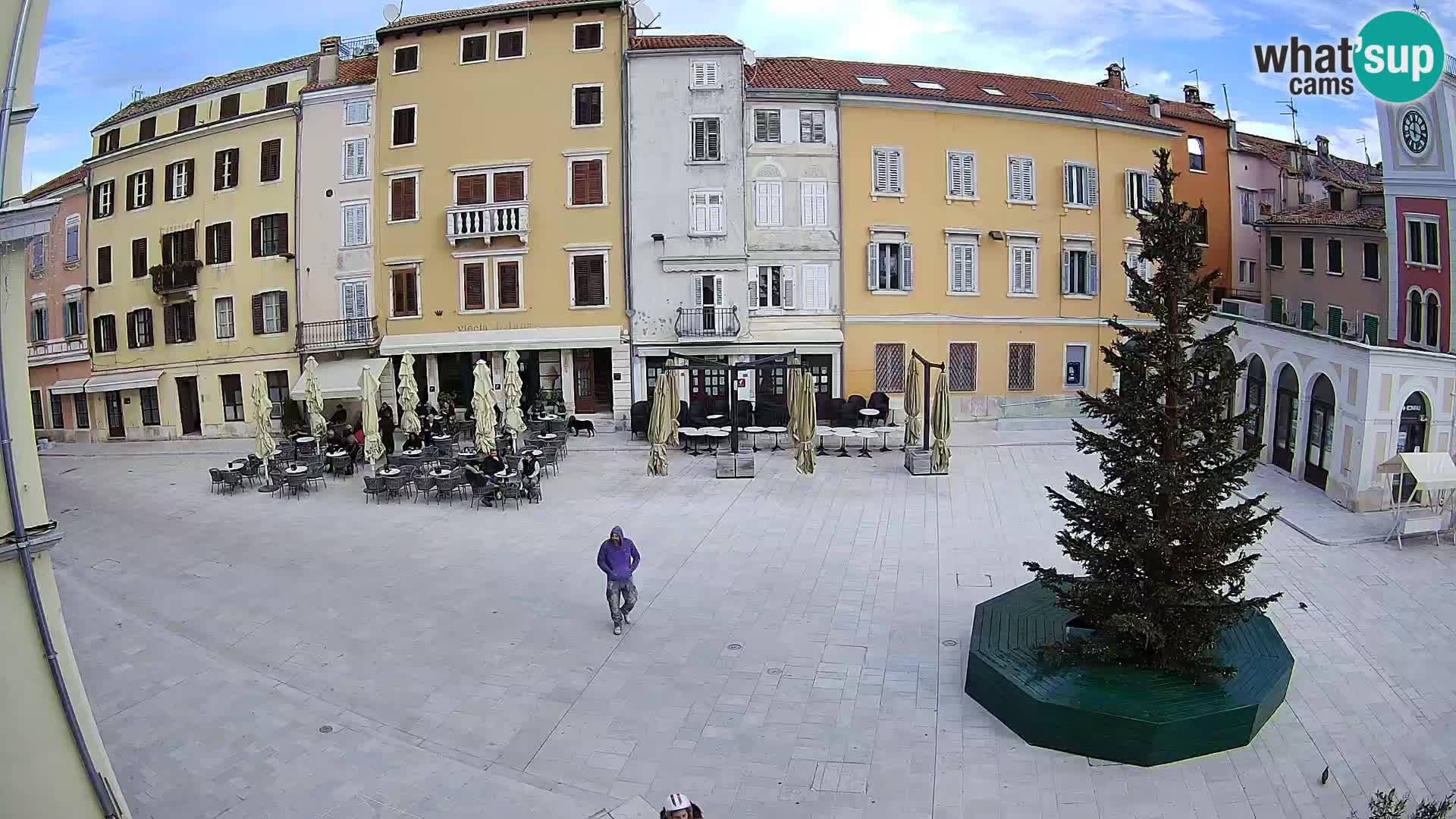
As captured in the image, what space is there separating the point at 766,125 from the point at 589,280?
23.9ft

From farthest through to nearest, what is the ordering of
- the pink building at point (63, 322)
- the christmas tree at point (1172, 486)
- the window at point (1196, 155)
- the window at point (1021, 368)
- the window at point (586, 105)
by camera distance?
the pink building at point (63, 322)
the window at point (1196, 155)
the window at point (1021, 368)
the window at point (586, 105)
the christmas tree at point (1172, 486)

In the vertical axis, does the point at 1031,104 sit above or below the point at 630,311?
above

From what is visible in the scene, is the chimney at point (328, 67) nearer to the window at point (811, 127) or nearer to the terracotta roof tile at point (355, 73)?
the terracotta roof tile at point (355, 73)

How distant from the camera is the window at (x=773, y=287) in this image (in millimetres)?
35094

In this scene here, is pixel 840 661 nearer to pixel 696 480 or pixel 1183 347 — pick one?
pixel 1183 347

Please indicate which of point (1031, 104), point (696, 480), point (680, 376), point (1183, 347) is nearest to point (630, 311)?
point (680, 376)

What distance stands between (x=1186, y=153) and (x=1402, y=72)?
13397 mm

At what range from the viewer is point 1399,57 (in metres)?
28.0

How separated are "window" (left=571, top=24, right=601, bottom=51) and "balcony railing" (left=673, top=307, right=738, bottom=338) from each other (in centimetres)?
857

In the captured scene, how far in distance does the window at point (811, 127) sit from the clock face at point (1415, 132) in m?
15.6

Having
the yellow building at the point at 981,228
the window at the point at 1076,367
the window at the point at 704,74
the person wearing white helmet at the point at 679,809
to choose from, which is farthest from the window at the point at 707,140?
the person wearing white helmet at the point at 679,809

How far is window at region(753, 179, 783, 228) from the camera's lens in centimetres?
3491

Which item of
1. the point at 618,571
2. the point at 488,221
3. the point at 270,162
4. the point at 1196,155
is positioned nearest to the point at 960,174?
the point at 1196,155

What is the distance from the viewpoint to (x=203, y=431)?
128 feet
